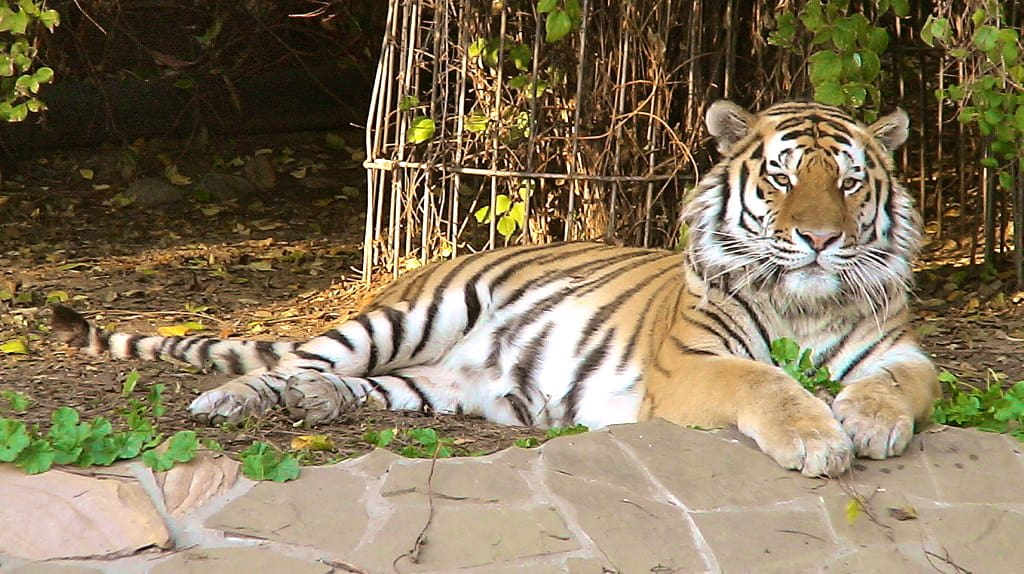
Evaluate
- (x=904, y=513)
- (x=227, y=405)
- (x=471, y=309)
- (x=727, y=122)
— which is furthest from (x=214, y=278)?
(x=904, y=513)

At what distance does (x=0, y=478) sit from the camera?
265 cm

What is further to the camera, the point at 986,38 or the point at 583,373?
the point at 583,373

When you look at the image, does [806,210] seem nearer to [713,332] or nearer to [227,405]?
[713,332]

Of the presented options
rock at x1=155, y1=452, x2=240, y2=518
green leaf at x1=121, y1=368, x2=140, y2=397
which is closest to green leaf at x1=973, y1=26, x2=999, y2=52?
rock at x1=155, y1=452, x2=240, y2=518

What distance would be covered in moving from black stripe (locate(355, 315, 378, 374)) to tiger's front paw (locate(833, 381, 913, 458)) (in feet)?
5.94

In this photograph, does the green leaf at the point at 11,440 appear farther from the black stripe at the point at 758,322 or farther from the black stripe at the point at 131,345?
the black stripe at the point at 758,322

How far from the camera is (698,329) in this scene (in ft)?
12.5

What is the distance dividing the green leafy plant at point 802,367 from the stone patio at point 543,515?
1.29ft

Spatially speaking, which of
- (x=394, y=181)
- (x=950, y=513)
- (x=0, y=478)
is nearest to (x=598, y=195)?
(x=394, y=181)

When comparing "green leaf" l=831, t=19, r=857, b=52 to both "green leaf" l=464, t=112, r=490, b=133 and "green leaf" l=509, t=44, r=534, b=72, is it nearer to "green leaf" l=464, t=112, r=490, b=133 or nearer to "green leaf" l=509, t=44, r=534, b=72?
"green leaf" l=509, t=44, r=534, b=72

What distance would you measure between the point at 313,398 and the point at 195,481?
49.9 inches

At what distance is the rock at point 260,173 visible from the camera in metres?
7.97

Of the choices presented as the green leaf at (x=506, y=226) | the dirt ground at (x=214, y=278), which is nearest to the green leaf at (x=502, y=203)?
the green leaf at (x=506, y=226)

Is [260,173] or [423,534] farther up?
[260,173]
